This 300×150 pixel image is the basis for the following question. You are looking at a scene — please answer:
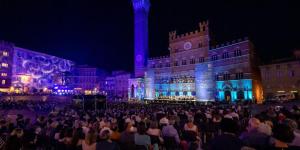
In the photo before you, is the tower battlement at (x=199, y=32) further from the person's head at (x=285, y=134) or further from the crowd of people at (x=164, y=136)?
the person's head at (x=285, y=134)

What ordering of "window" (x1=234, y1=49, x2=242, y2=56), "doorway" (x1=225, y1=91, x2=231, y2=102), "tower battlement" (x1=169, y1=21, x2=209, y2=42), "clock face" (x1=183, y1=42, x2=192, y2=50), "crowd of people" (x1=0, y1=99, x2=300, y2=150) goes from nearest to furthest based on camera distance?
"crowd of people" (x1=0, y1=99, x2=300, y2=150)
"window" (x1=234, y1=49, x2=242, y2=56)
"doorway" (x1=225, y1=91, x2=231, y2=102)
"tower battlement" (x1=169, y1=21, x2=209, y2=42)
"clock face" (x1=183, y1=42, x2=192, y2=50)

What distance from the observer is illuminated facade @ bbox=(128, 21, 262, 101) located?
4150 centimetres

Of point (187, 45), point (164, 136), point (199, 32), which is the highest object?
point (199, 32)

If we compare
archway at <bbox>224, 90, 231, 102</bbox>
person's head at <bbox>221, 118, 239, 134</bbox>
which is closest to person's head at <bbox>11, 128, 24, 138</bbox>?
person's head at <bbox>221, 118, 239, 134</bbox>

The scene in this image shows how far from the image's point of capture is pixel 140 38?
72.4 m

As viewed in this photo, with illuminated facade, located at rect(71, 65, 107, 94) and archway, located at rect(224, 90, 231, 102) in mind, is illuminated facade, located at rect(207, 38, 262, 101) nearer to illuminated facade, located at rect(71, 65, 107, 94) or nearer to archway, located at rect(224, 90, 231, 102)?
archway, located at rect(224, 90, 231, 102)

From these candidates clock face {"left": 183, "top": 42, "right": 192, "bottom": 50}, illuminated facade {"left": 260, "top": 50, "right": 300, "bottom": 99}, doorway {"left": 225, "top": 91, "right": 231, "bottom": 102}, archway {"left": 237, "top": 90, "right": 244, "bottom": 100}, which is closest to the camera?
illuminated facade {"left": 260, "top": 50, "right": 300, "bottom": 99}

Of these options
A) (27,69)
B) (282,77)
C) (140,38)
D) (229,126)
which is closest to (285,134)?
(229,126)

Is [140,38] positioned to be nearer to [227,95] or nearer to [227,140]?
[227,95]

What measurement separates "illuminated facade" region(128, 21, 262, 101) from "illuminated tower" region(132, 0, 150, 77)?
4948 mm

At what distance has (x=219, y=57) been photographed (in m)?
46.9

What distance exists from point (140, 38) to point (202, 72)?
1156 inches

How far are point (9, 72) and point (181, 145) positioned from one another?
79.4 m

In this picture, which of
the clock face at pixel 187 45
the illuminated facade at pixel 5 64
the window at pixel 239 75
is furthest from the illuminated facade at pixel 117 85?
the window at pixel 239 75
